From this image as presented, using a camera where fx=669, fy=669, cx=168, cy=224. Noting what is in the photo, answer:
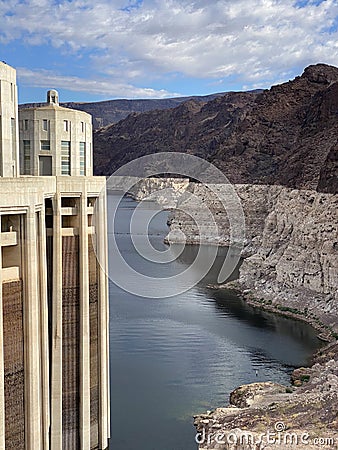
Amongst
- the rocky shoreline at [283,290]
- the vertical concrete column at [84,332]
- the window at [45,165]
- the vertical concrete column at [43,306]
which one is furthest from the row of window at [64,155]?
the rocky shoreline at [283,290]

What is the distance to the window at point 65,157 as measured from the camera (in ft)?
70.5

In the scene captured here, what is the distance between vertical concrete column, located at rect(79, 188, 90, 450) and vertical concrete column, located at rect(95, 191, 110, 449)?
88cm

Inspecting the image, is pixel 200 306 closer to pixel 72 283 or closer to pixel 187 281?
pixel 187 281

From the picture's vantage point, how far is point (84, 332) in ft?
70.0

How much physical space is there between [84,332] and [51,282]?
2080 millimetres

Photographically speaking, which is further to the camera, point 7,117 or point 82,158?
point 82,158

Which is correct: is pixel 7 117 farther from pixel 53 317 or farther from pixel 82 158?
pixel 53 317

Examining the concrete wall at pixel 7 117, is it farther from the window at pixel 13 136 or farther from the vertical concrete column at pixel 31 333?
the vertical concrete column at pixel 31 333

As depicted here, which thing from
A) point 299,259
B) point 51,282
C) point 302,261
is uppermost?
point 51,282

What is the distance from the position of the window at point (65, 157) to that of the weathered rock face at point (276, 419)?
9.62 meters

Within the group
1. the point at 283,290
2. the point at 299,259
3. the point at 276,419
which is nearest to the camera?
the point at 276,419

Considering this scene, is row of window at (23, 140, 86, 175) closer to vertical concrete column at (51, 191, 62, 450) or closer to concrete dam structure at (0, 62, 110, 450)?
concrete dam structure at (0, 62, 110, 450)

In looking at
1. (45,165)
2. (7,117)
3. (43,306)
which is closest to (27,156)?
(45,165)

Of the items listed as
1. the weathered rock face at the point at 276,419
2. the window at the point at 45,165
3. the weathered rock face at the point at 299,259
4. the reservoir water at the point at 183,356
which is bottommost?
the reservoir water at the point at 183,356
